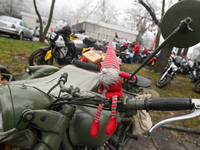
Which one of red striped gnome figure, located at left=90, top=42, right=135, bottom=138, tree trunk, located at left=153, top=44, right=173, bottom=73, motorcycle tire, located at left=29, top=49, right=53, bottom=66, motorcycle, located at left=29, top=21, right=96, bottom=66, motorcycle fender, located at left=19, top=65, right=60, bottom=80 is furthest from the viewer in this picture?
tree trunk, located at left=153, top=44, right=173, bottom=73

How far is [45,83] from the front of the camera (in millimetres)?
2346

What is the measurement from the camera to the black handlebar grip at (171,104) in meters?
0.88

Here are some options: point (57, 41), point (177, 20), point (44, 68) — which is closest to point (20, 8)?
point (57, 41)

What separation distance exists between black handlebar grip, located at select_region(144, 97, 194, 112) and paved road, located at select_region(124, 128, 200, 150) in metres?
2.00

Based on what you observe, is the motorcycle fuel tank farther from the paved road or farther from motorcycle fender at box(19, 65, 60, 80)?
the paved road

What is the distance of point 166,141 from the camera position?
125 inches

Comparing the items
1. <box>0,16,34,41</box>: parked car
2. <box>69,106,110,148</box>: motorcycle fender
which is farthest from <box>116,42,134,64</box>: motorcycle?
<box>69,106,110,148</box>: motorcycle fender

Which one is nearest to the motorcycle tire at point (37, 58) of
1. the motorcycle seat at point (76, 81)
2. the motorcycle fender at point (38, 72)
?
the motorcycle fender at point (38, 72)

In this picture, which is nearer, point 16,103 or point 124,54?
point 16,103

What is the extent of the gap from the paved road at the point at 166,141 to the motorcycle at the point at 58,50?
381 cm

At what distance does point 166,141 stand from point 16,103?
325 centimetres

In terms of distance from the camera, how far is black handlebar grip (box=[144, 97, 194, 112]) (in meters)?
0.88

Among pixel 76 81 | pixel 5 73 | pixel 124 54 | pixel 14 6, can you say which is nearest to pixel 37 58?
pixel 5 73

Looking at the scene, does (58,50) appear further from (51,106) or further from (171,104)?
(171,104)
